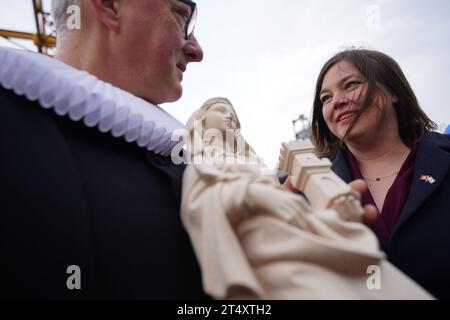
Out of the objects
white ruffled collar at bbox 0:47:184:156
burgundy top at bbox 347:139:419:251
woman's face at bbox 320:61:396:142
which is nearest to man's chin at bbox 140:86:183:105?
white ruffled collar at bbox 0:47:184:156

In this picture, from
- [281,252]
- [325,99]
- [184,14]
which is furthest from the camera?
[325,99]

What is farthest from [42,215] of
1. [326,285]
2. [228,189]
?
[326,285]

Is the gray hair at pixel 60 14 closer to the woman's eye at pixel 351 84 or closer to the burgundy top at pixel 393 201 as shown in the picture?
the woman's eye at pixel 351 84

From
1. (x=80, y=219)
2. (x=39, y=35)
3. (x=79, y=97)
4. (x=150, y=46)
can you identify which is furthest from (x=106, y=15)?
(x=39, y=35)

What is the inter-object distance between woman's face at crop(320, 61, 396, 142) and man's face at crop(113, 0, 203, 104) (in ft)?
4.25

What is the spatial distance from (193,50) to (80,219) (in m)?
1.52

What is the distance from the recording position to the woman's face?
2383 millimetres

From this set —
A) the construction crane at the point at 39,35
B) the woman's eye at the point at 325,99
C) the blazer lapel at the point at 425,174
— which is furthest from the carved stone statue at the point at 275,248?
the construction crane at the point at 39,35

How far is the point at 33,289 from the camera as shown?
3.58ft

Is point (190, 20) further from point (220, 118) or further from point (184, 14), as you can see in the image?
point (220, 118)

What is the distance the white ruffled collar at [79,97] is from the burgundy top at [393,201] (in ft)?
4.70

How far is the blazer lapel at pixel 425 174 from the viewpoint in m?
1.97

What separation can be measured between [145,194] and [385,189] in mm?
1691

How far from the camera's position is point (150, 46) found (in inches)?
79.0
